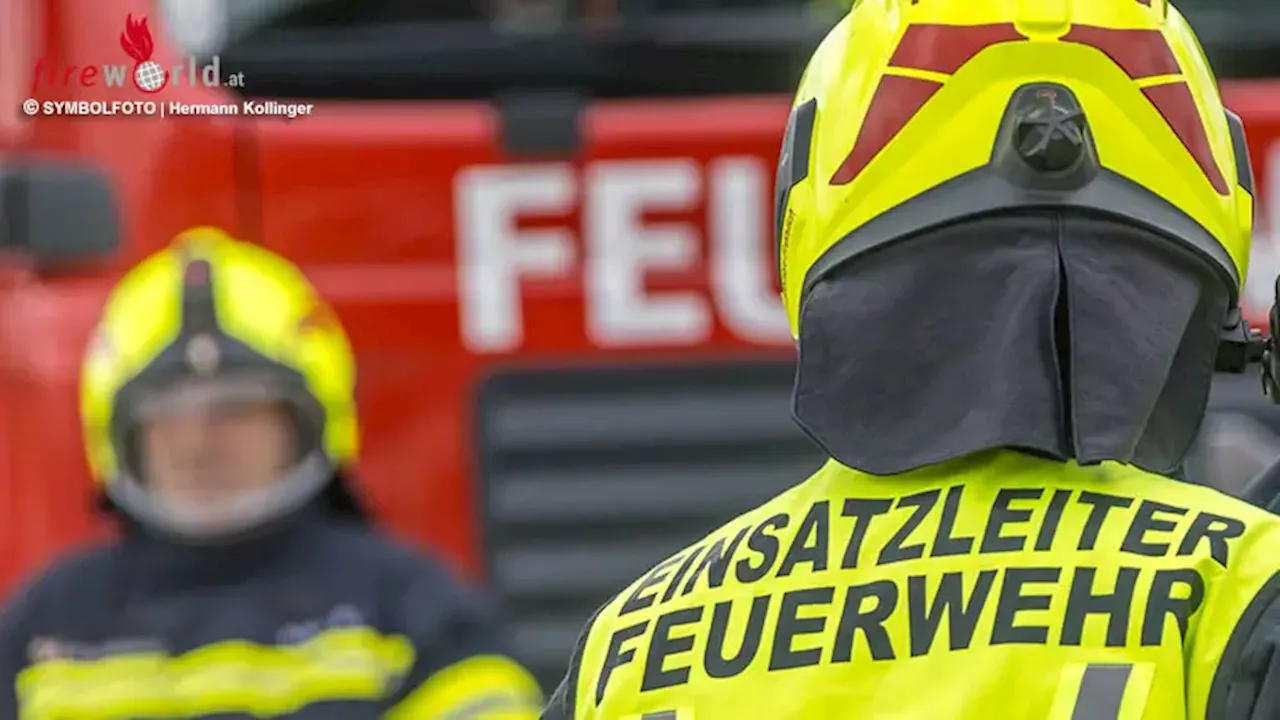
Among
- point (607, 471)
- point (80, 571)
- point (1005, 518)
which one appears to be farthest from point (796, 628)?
point (607, 471)

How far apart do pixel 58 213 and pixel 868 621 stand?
2132 millimetres

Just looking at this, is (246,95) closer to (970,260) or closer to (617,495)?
(617,495)

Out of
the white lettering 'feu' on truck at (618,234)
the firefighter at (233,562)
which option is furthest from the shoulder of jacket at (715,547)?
the white lettering 'feu' on truck at (618,234)

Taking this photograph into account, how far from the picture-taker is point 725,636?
5.06ft

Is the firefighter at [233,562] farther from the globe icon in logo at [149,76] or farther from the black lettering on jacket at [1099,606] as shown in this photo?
the black lettering on jacket at [1099,606]

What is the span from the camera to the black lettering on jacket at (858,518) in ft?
4.98

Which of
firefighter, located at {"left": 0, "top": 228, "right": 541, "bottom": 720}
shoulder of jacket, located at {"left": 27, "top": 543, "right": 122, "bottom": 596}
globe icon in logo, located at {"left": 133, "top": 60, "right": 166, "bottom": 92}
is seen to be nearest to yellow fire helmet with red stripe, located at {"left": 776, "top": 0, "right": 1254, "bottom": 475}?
firefighter, located at {"left": 0, "top": 228, "right": 541, "bottom": 720}

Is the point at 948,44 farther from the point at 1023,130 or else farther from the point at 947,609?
the point at 947,609

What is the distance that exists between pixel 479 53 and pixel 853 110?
1.95 meters

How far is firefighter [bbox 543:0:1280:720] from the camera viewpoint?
4.74ft

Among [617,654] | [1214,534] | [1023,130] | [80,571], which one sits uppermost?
[1023,130]

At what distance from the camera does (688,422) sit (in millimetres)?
3527

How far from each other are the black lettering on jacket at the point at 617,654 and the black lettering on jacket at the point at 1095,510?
306 mm

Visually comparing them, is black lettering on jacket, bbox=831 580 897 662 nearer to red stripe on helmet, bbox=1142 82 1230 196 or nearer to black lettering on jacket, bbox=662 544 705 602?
black lettering on jacket, bbox=662 544 705 602
